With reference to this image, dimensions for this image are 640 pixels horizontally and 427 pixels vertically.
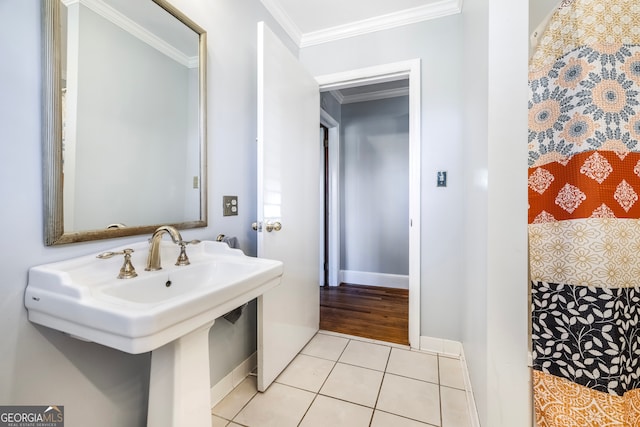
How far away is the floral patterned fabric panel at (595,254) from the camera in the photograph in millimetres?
797

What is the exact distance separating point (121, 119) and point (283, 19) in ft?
4.78

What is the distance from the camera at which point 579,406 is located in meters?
0.82

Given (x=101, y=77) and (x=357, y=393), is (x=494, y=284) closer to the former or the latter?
(x=357, y=393)

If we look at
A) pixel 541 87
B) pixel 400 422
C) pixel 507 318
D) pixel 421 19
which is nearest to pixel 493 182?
pixel 541 87

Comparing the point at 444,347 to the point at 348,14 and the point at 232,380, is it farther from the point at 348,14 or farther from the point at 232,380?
the point at 348,14

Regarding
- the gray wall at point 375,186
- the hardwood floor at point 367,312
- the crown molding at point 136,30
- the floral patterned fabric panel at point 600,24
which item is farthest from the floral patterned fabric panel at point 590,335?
the gray wall at point 375,186

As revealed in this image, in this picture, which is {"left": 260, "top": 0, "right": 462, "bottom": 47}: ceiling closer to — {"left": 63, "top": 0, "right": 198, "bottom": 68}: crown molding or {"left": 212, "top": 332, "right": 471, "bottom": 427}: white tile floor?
{"left": 63, "top": 0, "right": 198, "bottom": 68}: crown molding

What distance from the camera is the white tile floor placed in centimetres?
126

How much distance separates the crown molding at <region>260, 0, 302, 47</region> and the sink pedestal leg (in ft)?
6.36

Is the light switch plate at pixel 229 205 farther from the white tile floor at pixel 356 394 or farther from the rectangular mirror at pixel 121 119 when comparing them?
the white tile floor at pixel 356 394

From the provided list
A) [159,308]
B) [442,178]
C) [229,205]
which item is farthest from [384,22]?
[159,308]

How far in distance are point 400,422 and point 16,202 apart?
165cm

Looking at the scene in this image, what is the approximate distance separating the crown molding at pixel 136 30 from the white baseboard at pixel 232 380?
158cm

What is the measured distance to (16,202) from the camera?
28.4 inches
